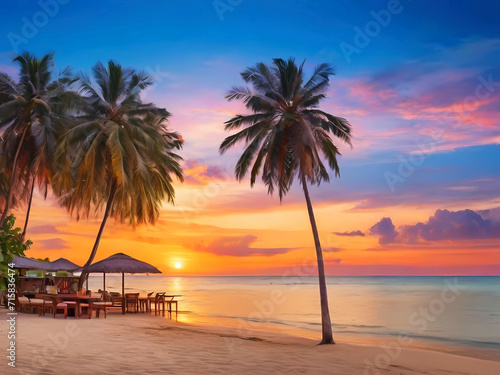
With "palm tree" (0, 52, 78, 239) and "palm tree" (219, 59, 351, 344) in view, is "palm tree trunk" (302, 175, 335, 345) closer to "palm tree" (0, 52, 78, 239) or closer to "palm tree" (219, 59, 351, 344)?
"palm tree" (219, 59, 351, 344)

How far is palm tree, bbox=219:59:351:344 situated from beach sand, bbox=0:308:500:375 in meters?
3.79

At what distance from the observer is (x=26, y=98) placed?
88.0ft

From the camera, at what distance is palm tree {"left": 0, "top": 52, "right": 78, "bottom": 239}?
26031mm

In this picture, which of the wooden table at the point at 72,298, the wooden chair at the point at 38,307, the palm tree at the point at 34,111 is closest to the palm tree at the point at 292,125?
the wooden table at the point at 72,298

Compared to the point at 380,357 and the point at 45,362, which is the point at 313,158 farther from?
the point at 45,362

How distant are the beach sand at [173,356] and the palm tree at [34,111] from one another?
11.7m

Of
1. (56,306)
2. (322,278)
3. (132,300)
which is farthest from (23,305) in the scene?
(322,278)

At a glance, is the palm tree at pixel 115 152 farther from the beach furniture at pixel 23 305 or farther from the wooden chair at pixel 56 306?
the wooden chair at pixel 56 306

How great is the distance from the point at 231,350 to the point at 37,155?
18.8 metres

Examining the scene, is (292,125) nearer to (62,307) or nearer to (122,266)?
(122,266)

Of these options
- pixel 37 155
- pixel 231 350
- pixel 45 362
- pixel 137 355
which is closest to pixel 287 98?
pixel 231 350

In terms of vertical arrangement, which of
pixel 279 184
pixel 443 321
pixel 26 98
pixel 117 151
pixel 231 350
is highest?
pixel 26 98

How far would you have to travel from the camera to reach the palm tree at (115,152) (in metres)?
23.9

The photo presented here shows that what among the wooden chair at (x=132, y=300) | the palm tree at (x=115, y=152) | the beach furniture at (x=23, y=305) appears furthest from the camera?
the palm tree at (x=115, y=152)
